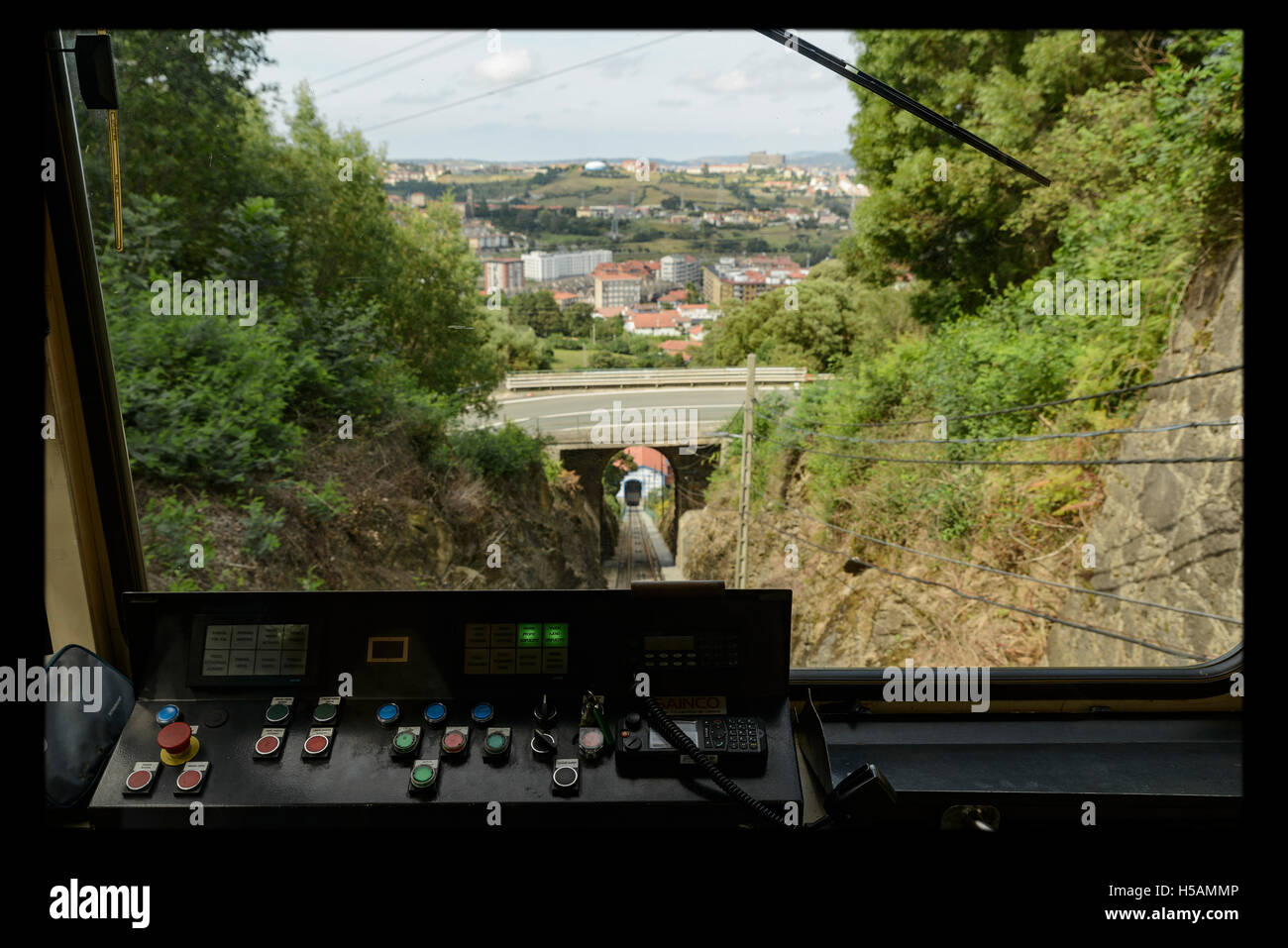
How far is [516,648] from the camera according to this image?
4.22ft

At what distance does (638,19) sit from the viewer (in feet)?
2.68

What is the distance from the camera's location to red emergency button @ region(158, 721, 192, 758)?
115 cm

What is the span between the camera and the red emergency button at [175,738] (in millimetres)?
1150

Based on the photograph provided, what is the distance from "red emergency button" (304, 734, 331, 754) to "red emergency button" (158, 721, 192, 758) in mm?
176

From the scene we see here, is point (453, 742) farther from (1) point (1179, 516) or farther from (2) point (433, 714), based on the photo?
(1) point (1179, 516)

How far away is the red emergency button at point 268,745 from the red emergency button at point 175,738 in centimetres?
10

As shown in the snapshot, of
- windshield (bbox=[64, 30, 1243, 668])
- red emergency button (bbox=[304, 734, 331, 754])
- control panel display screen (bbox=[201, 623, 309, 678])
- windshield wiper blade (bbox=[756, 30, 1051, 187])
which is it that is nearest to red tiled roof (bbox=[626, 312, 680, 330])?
windshield (bbox=[64, 30, 1243, 668])

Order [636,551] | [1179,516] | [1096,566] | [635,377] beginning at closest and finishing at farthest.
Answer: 1. [636,551]
2. [1179,516]
3. [635,377]
4. [1096,566]

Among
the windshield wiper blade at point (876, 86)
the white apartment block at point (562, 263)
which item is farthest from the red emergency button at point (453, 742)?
the white apartment block at point (562, 263)

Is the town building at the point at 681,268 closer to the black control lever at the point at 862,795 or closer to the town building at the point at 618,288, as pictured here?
the town building at the point at 618,288

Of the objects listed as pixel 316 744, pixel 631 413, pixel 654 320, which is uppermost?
pixel 654 320

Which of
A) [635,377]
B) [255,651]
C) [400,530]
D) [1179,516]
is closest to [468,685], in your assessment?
[255,651]

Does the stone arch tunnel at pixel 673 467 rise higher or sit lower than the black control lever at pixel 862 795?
higher

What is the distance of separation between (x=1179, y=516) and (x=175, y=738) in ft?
11.4
